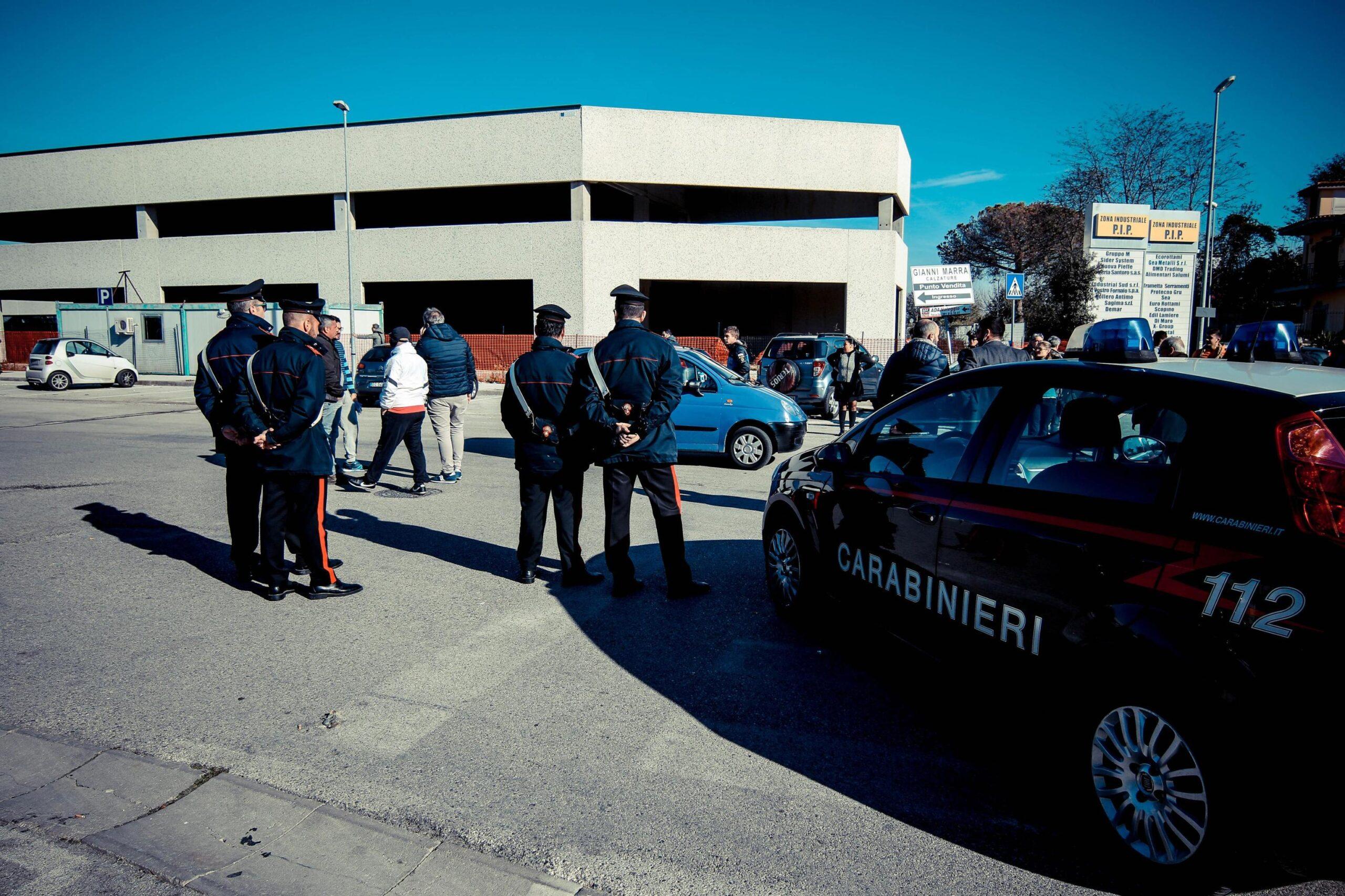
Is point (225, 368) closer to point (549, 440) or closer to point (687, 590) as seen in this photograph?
point (549, 440)

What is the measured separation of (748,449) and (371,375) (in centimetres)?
1171

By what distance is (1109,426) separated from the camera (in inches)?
117

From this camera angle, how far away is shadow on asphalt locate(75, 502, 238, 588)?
609 cm

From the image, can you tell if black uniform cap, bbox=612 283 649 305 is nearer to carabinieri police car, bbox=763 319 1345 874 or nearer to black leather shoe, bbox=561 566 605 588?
black leather shoe, bbox=561 566 605 588

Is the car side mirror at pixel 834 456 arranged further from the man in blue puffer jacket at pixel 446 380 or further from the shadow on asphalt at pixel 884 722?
the man in blue puffer jacket at pixel 446 380

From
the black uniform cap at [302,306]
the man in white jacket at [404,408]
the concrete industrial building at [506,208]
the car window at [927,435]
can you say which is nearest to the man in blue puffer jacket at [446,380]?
the man in white jacket at [404,408]

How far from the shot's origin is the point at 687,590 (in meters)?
5.38

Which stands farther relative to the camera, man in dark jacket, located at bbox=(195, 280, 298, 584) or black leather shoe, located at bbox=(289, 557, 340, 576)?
black leather shoe, located at bbox=(289, 557, 340, 576)

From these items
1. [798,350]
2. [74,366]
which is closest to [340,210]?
[74,366]

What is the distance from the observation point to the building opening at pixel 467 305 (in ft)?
130

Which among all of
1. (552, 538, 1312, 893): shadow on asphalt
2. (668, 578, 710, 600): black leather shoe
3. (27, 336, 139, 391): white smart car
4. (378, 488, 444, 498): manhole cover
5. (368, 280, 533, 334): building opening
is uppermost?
(368, 280, 533, 334): building opening

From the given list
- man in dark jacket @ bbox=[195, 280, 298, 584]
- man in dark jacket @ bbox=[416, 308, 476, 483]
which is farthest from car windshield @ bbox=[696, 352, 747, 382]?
man in dark jacket @ bbox=[195, 280, 298, 584]

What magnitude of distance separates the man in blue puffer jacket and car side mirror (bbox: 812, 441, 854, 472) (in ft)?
17.8

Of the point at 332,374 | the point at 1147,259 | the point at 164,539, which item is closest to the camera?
the point at 164,539
